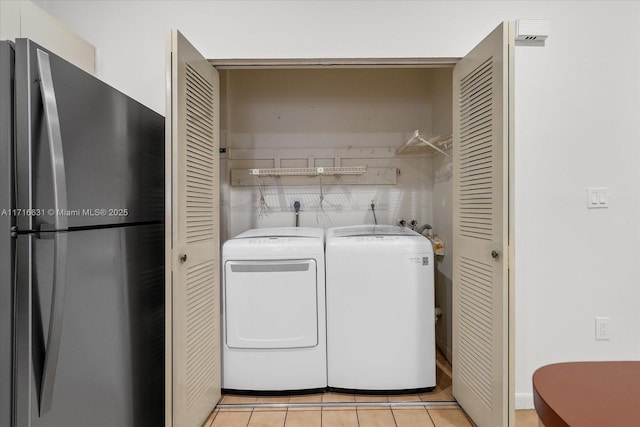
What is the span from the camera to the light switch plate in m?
1.97

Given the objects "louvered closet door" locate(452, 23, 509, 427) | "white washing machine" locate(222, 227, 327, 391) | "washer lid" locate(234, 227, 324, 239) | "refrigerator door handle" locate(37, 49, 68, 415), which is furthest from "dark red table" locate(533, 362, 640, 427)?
"washer lid" locate(234, 227, 324, 239)

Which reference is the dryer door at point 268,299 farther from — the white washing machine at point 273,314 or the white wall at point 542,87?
the white wall at point 542,87

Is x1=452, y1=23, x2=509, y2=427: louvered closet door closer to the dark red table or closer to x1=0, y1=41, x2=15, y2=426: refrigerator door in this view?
the dark red table

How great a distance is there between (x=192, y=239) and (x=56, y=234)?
0.70 m

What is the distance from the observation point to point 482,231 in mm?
1749

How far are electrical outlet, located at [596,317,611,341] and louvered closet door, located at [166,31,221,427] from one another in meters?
2.18

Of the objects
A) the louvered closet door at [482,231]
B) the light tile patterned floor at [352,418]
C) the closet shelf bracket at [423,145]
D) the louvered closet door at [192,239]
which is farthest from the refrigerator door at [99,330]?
the closet shelf bracket at [423,145]

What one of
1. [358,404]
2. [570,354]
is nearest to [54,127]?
[358,404]

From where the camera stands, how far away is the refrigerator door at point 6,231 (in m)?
1.02

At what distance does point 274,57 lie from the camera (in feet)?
6.42

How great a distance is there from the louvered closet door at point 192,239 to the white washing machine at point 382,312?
28.0 inches

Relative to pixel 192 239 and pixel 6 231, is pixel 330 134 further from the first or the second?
pixel 6 231

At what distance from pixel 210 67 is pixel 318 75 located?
4.33ft

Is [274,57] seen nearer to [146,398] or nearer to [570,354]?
[146,398]
